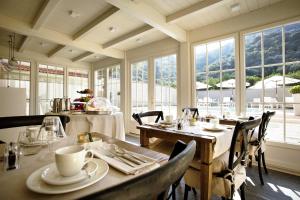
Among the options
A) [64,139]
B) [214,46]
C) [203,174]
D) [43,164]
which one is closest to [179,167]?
[43,164]

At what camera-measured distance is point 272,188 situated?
6.16ft

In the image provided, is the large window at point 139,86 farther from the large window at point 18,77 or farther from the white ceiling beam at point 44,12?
the large window at point 18,77

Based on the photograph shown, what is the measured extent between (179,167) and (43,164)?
540 millimetres

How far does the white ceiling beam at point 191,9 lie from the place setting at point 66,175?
265cm

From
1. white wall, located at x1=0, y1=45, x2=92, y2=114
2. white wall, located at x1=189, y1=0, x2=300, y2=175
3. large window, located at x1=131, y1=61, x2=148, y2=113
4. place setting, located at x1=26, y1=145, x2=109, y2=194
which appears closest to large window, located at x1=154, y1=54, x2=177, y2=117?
large window, located at x1=131, y1=61, x2=148, y2=113

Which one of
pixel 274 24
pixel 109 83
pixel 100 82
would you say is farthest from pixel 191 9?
pixel 100 82

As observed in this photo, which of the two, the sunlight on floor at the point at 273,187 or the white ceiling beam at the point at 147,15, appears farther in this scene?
the white ceiling beam at the point at 147,15

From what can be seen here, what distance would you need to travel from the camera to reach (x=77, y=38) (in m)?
3.60

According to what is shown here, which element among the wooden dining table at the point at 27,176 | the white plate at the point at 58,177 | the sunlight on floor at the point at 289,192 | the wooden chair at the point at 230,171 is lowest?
the sunlight on floor at the point at 289,192

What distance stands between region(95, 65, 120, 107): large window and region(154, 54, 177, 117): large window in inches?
61.9

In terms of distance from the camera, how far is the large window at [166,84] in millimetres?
3891

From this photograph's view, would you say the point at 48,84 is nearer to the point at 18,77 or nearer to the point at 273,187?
the point at 18,77

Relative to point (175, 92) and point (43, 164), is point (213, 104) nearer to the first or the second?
point (175, 92)

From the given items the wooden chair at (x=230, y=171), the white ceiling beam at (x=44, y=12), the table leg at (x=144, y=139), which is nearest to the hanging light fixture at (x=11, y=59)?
the white ceiling beam at (x=44, y=12)
